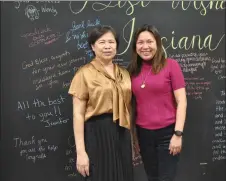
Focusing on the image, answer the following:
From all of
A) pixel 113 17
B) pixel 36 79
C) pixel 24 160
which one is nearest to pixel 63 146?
pixel 24 160

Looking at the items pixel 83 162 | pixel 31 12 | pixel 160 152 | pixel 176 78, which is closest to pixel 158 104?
pixel 176 78

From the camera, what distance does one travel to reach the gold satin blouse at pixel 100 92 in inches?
72.1

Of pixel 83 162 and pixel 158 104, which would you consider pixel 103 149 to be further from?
pixel 158 104

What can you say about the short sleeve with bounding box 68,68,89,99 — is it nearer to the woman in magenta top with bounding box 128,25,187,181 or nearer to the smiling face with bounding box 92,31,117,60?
the smiling face with bounding box 92,31,117,60

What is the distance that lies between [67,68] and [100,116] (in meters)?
0.65

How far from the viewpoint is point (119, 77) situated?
1949 millimetres

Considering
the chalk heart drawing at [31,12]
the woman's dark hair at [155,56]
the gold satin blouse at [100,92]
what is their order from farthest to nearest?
the chalk heart drawing at [31,12]
the woman's dark hair at [155,56]
the gold satin blouse at [100,92]

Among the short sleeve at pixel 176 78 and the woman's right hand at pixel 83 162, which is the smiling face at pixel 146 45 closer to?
the short sleeve at pixel 176 78

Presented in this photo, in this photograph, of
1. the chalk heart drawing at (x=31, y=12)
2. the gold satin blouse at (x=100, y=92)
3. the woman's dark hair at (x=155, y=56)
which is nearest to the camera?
the gold satin blouse at (x=100, y=92)

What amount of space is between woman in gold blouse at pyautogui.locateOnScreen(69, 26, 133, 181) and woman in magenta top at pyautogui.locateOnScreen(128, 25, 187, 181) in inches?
5.8

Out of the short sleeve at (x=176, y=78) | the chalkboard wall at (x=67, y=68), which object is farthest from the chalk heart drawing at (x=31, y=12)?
the short sleeve at (x=176, y=78)

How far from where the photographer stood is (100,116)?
6.18 ft

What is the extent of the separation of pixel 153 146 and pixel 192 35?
1011mm

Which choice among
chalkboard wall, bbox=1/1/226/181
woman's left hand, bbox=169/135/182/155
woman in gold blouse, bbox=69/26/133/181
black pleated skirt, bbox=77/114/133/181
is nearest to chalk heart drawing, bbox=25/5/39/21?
chalkboard wall, bbox=1/1/226/181
